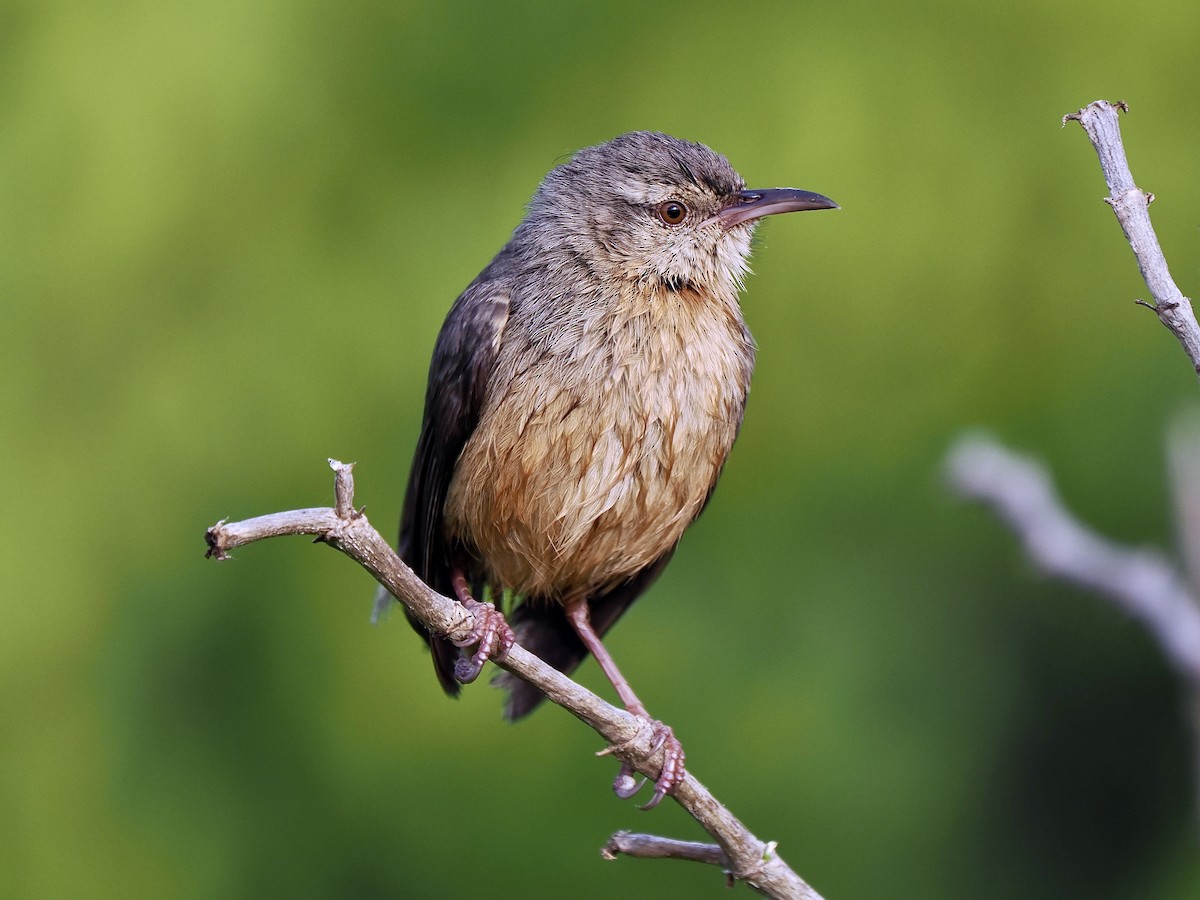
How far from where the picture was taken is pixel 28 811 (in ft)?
18.4

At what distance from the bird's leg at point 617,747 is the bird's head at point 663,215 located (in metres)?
1.12

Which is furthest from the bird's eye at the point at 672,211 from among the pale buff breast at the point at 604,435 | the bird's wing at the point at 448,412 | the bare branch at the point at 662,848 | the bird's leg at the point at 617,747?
the bare branch at the point at 662,848

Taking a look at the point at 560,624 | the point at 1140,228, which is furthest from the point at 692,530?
the point at 1140,228

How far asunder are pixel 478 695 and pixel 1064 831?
2394 mm

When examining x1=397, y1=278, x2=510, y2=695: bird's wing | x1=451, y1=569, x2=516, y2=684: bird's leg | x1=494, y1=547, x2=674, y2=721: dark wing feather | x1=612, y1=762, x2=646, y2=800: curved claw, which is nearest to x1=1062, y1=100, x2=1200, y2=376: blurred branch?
x1=451, y1=569, x2=516, y2=684: bird's leg

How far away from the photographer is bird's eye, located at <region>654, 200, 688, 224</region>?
4.35m

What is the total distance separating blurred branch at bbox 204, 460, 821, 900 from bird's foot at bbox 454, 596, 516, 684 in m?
0.12

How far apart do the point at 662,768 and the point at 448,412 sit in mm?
1137

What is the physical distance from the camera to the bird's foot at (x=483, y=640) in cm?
378

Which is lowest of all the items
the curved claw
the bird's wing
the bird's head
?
the curved claw

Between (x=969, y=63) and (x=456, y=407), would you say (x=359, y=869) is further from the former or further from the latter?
(x=969, y=63)

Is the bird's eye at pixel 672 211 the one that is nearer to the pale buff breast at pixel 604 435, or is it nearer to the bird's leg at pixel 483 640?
the pale buff breast at pixel 604 435

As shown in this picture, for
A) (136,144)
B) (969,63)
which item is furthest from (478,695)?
(969,63)

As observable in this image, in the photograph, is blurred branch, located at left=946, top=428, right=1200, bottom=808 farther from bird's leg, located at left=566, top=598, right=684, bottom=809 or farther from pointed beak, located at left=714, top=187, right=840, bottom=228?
bird's leg, located at left=566, top=598, right=684, bottom=809
